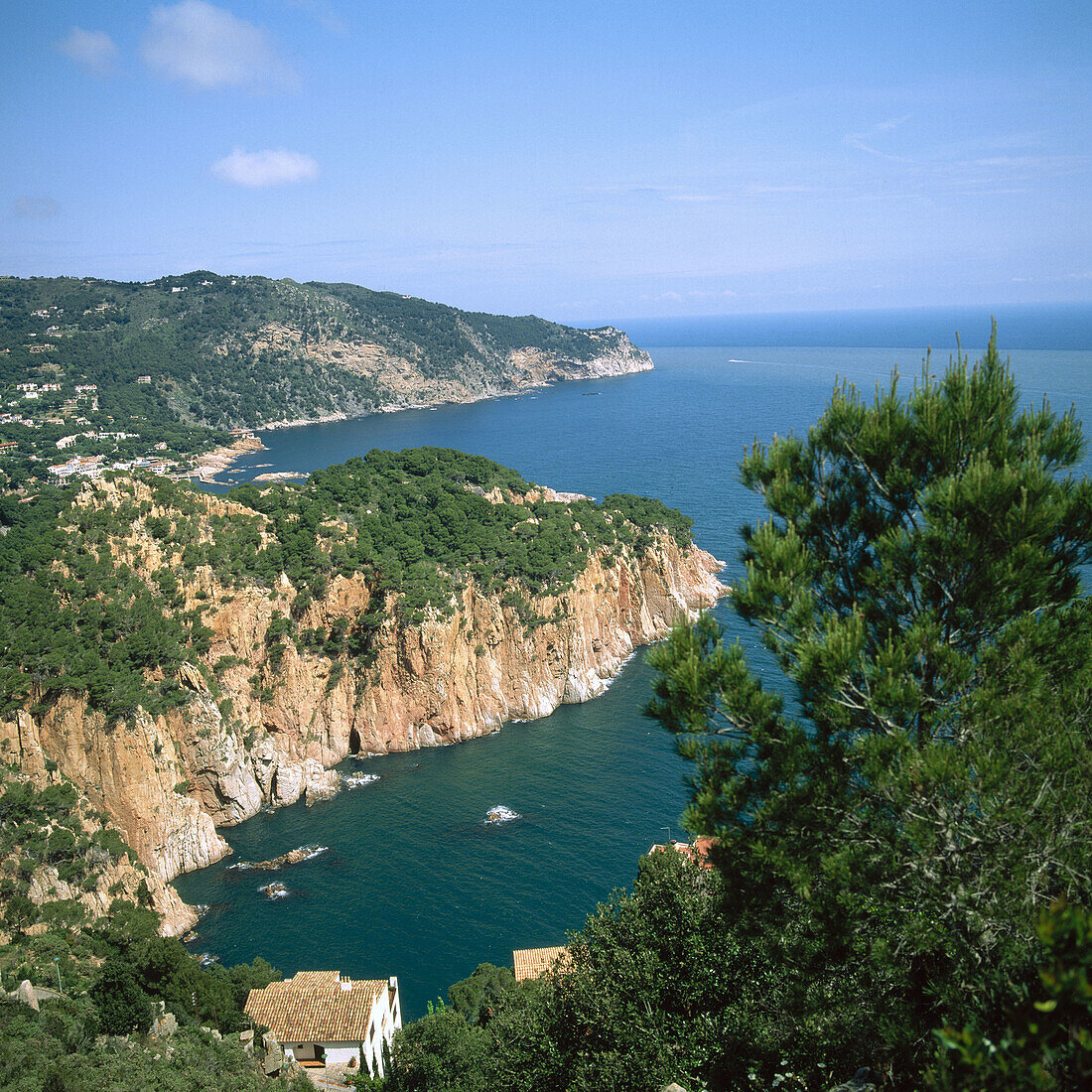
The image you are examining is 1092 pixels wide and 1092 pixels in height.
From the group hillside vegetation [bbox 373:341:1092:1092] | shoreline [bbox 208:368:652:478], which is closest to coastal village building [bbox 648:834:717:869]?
hillside vegetation [bbox 373:341:1092:1092]

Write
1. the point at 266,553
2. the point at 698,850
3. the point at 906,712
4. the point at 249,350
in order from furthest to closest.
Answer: the point at 249,350 < the point at 266,553 < the point at 698,850 < the point at 906,712

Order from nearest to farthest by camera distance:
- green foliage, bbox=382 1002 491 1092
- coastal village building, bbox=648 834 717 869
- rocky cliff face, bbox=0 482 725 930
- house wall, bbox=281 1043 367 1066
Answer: coastal village building, bbox=648 834 717 869 < green foliage, bbox=382 1002 491 1092 < house wall, bbox=281 1043 367 1066 < rocky cliff face, bbox=0 482 725 930

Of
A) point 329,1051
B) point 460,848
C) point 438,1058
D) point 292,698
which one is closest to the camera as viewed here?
point 438,1058

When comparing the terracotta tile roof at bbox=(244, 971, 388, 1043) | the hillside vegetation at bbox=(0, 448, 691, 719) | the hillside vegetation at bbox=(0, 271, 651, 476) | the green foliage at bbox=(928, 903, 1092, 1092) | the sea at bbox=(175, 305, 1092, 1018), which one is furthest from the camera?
the hillside vegetation at bbox=(0, 271, 651, 476)

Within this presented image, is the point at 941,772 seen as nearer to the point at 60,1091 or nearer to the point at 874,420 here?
the point at 874,420

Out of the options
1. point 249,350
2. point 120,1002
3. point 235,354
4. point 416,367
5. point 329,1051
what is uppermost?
point 249,350

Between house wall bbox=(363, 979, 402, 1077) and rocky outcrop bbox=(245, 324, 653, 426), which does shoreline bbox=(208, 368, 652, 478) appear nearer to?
rocky outcrop bbox=(245, 324, 653, 426)

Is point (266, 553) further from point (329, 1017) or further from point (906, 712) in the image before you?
point (906, 712)

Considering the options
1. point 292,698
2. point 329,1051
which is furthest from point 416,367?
point 329,1051
